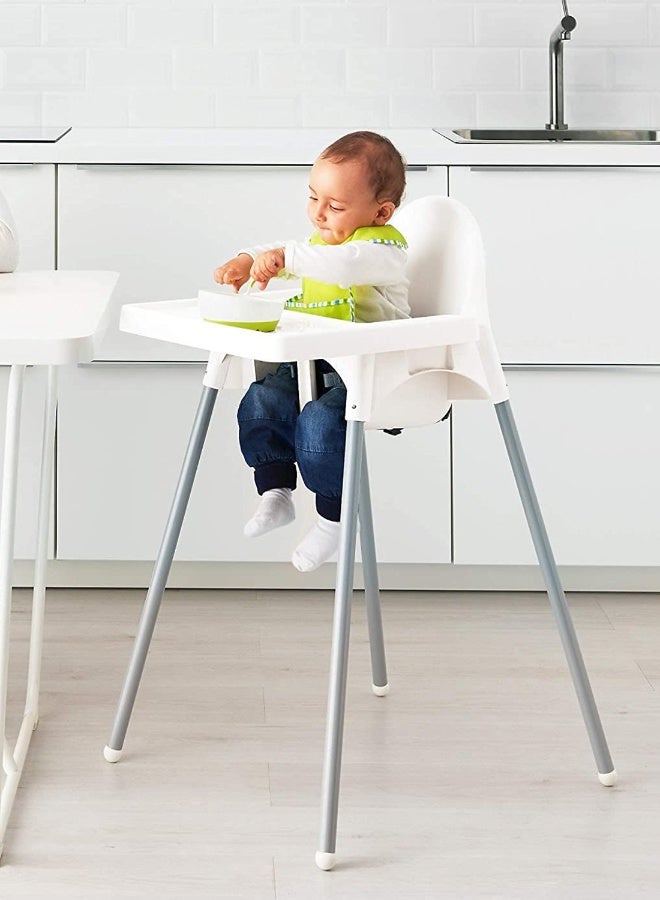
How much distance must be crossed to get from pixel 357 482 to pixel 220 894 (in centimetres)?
54

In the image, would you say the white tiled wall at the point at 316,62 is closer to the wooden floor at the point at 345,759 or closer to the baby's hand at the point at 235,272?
the wooden floor at the point at 345,759

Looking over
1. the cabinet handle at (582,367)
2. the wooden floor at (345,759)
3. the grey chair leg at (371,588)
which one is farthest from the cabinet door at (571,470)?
the grey chair leg at (371,588)

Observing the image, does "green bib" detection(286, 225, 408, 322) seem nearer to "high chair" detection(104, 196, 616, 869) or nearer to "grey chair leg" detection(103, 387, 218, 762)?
"high chair" detection(104, 196, 616, 869)

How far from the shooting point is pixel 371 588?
206 centimetres

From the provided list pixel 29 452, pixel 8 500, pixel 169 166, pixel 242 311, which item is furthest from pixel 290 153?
pixel 8 500

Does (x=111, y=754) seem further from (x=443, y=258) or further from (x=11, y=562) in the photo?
(x=443, y=258)

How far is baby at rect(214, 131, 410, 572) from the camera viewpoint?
1.64 m

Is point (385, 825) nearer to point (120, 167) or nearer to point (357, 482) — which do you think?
point (357, 482)

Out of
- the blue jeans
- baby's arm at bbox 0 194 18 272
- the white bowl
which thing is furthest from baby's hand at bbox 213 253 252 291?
baby's arm at bbox 0 194 18 272

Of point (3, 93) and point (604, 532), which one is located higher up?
point (3, 93)

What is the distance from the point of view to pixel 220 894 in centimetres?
156

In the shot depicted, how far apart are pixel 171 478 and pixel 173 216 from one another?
1.74ft

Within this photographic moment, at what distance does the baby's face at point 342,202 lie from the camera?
168 cm

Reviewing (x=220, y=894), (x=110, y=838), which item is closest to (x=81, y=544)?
(x=110, y=838)
